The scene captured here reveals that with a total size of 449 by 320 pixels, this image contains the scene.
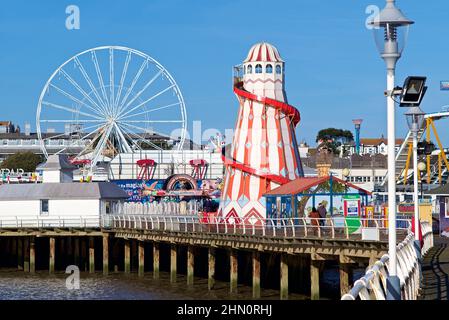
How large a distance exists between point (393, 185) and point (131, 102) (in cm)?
7917

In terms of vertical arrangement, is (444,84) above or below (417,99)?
above

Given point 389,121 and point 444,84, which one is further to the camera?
point 444,84

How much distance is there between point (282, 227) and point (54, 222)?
69.6 ft

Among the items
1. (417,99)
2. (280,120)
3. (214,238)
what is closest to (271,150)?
(280,120)

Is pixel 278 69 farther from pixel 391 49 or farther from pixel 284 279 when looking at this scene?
pixel 391 49

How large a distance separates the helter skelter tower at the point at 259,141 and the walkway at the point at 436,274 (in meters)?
13.9

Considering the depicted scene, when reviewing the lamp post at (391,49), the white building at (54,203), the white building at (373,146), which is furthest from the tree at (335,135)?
the lamp post at (391,49)

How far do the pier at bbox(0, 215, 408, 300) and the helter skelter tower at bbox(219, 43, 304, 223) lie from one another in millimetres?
2909

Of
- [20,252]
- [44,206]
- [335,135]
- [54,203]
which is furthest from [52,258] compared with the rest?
[335,135]

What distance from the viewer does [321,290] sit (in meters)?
39.9

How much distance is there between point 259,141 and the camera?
174 ft

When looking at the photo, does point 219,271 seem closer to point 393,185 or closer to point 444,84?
point 393,185

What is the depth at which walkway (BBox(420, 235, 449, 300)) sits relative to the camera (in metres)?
22.9

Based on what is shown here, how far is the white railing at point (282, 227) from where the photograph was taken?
3306cm
